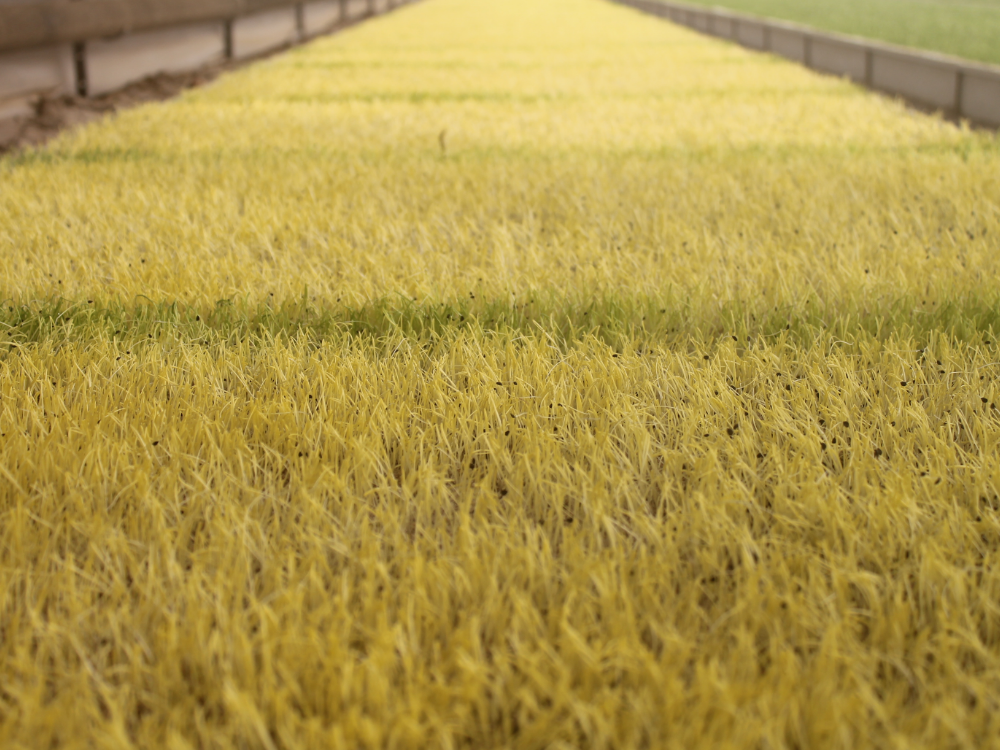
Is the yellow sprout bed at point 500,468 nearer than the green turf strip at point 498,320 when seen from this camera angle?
Yes

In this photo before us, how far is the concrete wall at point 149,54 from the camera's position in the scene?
6.90 m

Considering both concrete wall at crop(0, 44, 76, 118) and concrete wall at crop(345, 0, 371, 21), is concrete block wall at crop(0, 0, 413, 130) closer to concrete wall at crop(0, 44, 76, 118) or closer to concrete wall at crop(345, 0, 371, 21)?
concrete wall at crop(0, 44, 76, 118)

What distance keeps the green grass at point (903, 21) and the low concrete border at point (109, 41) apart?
731 centimetres

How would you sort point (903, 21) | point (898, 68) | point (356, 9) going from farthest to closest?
point (356, 9) → point (903, 21) → point (898, 68)

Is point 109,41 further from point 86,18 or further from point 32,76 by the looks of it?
point 32,76

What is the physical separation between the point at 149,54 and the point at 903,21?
11419mm

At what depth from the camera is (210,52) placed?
952 centimetres

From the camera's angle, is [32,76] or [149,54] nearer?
[32,76]

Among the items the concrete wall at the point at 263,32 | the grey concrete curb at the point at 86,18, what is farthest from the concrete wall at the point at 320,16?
the grey concrete curb at the point at 86,18

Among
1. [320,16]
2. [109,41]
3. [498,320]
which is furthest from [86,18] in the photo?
[320,16]

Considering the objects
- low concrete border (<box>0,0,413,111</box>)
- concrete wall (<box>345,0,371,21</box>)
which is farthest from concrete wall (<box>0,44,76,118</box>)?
concrete wall (<box>345,0,371,21</box>)

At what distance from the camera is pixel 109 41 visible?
7.11m

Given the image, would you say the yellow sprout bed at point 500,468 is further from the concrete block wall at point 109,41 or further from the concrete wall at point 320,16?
the concrete wall at point 320,16

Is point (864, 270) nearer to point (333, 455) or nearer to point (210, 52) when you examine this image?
point (333, 455)
